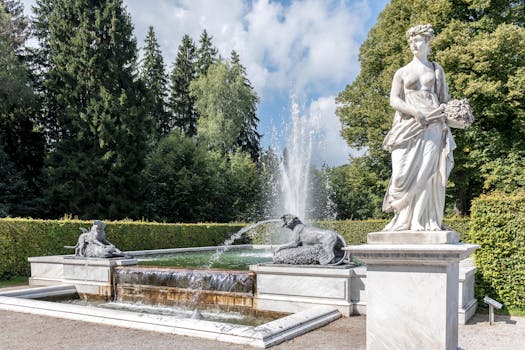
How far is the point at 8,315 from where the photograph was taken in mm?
7711

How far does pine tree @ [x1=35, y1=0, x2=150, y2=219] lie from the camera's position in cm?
2330

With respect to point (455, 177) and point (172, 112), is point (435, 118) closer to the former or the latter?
point (455, 177)

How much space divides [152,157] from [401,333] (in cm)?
2641

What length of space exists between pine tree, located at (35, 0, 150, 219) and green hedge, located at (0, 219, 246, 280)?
6.87 metres

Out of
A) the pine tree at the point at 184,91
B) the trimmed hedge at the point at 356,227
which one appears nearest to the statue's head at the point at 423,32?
the trimmed hedge at the point at 356,227

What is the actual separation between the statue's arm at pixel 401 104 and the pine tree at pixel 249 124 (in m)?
30.7

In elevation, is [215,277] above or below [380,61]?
below

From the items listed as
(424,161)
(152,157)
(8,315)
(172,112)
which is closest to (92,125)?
(152,157)

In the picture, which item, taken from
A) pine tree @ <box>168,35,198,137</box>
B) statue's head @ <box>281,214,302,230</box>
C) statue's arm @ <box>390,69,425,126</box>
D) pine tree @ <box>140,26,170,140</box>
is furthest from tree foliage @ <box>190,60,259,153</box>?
statue's arm @ <box>390,69,425,126</box>

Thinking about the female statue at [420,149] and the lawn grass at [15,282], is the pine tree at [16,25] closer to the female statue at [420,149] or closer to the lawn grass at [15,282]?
the lawn grass at [15,282]

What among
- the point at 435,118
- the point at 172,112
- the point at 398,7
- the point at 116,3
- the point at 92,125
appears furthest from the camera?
the point at 172,112

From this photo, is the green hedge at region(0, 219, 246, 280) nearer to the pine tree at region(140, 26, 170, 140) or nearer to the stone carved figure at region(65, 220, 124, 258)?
the stone carved figure at region(65, 220, 124, 258)

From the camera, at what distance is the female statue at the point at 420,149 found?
4289 mm

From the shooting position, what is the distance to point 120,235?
15.9 m
